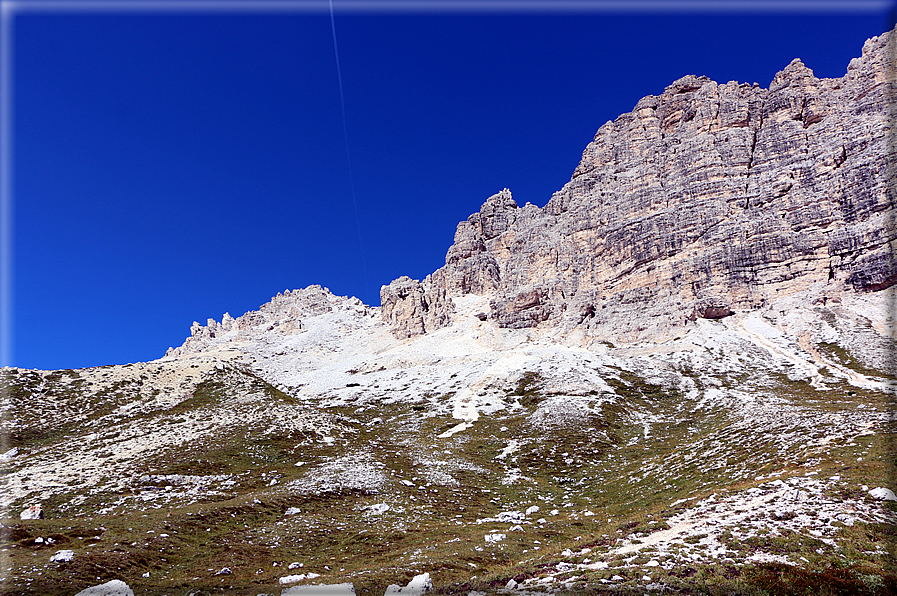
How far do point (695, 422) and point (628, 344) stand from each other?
72487mm

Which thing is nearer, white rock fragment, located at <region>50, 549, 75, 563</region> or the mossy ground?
the mossy ground

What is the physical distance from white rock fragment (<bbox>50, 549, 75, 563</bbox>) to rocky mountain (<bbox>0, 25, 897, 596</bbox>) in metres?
0.21

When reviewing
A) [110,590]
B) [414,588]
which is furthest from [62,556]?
[414,588]

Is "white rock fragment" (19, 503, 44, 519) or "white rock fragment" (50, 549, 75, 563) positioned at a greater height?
"white rock fragment" (50, 549, 75, 563)

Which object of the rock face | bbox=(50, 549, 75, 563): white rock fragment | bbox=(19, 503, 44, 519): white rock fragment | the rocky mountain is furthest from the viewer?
the rock face

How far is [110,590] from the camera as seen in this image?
2272 cm

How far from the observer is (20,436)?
64875 mm

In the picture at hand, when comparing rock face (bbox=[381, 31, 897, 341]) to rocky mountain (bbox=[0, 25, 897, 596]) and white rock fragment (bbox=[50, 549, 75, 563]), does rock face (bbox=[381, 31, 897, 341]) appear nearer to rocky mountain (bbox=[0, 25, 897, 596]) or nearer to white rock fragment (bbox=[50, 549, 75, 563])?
rocky mountain (bbox=[0, 25, 897, 596])

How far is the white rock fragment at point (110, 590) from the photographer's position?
73.3ft

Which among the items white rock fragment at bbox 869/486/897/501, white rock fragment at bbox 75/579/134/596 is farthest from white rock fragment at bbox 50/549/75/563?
white rock fragment at bbox 869/486/897/501

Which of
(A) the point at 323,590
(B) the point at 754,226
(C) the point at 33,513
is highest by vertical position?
(B) the point at 754,226

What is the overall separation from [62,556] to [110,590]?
5.64 metres

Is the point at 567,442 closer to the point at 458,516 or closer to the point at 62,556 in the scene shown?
the point at 458,516

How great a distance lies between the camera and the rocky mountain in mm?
22578
